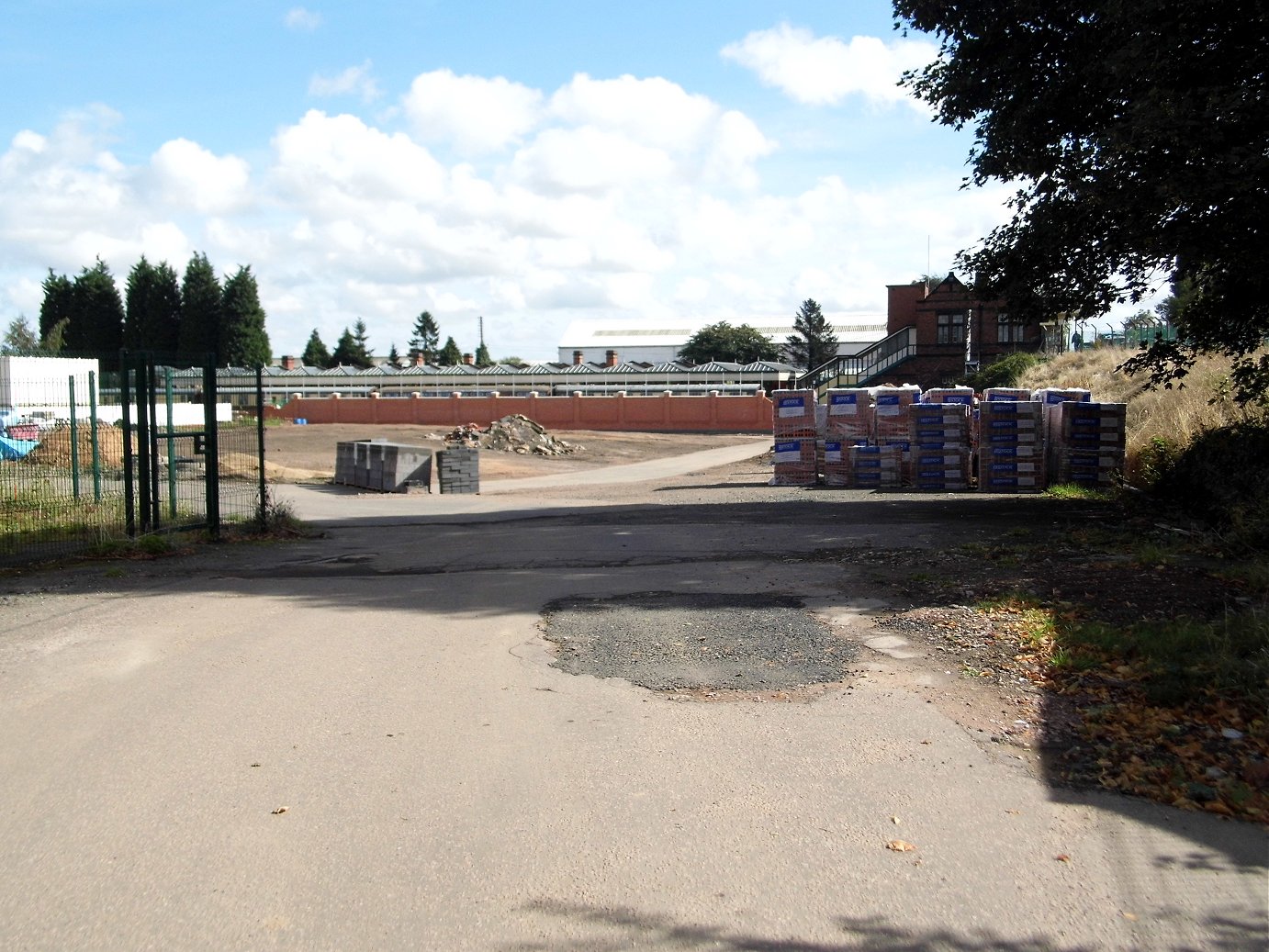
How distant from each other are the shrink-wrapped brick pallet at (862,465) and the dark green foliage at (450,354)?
101 metres

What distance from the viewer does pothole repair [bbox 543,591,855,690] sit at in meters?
6.94

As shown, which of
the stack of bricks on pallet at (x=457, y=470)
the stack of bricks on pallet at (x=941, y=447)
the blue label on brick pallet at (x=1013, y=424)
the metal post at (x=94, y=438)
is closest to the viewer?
the metal post at (x=94, y=438)

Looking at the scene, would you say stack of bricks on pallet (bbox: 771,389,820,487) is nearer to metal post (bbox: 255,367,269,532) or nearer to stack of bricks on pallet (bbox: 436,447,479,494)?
stack of bricks on pallet (bbox: 436,447,479,494)

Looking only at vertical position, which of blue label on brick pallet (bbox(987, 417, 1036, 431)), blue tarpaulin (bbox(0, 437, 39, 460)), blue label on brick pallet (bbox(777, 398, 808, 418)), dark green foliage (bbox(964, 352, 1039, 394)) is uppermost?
dark green foliage (bbox(964, 352, 1039, 394))

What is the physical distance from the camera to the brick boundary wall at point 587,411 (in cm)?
6034

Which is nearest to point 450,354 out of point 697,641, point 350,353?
point 350,353

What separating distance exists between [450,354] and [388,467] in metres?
108

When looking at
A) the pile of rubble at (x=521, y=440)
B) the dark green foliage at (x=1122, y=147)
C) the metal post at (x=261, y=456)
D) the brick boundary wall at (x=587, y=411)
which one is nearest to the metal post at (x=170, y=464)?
the metal post at (x=261, y=456)

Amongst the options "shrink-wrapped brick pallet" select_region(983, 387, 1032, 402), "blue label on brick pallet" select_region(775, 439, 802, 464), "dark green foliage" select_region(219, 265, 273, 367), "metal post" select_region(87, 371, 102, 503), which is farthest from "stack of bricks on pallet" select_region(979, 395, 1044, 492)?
"dark green foliage" select_region(219, 265, 273, 367)

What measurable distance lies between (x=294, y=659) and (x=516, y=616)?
2.04m

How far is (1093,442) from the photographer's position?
66.8ft

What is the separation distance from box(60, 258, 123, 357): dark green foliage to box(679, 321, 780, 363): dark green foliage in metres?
53.0

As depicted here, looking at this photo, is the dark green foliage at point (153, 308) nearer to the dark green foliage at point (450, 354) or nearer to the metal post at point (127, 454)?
the dark green foliage at point (450, 354)

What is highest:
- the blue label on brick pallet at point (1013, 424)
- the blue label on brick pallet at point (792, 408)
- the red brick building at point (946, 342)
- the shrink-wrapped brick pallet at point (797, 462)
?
the red brick building at point (946, 342)
